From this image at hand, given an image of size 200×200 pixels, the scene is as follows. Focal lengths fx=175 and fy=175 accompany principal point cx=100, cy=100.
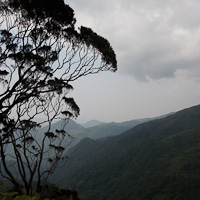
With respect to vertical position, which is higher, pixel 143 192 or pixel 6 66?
pixel 6 66

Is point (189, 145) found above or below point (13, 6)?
below

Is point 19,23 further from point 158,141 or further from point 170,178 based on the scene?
point 158,141

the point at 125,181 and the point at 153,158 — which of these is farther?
the point at 153,158

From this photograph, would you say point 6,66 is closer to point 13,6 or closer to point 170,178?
point 13,6

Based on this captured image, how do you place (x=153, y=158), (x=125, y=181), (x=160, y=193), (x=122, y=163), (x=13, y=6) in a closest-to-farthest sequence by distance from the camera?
(x=13, y=6) < (x=160, y=193) < (x=125, y=181) < (x=153, y=158) < (x=122, y=163)

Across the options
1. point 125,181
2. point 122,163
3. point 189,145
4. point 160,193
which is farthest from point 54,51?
point 122,163

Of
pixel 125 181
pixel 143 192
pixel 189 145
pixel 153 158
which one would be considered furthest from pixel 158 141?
pixel 143 192

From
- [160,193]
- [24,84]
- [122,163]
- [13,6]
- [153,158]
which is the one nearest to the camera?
[13,6]

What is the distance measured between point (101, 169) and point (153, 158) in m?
56.4

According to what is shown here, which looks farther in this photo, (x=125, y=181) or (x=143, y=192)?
(x=125, y=181)

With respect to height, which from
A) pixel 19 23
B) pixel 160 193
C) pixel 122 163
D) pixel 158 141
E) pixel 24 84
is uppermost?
pixel 19 23

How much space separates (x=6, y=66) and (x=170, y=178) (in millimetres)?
136334

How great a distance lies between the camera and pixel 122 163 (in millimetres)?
182750

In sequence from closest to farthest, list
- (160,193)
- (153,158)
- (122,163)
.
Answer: (160,193) < (153,158) < (122,163)
